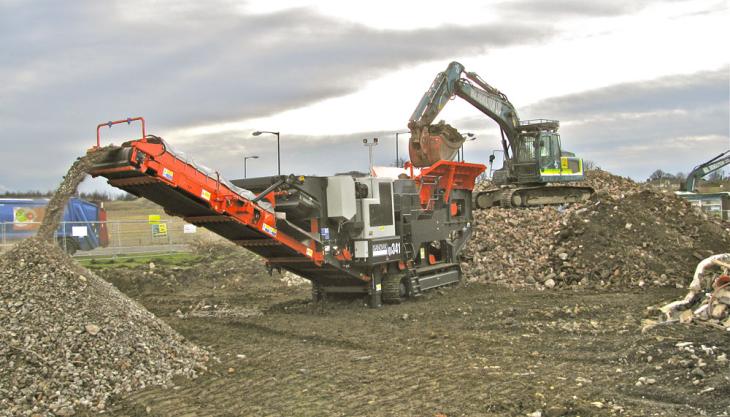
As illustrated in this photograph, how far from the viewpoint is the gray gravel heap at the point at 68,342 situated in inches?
277

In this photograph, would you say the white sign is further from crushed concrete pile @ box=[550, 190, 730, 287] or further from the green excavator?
crushed concrete pile @ box=[550, 190, 730, 287]

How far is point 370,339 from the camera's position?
1001 cm

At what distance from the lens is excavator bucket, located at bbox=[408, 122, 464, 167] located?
58.6 feet

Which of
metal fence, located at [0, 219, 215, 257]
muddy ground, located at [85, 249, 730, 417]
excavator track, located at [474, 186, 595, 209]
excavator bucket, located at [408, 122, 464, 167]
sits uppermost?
excavator bucket, located at [408, 122, 464, 167]

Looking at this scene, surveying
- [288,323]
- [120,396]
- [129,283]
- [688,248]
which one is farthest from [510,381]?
[129,283]

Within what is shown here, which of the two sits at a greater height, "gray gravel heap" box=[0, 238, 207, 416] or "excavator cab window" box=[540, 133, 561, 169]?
"excavator cab window" box=[540, 133, 561, 169]

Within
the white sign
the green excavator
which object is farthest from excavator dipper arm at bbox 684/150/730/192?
the white sign

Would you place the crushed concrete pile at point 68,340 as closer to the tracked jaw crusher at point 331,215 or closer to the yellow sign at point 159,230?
the tracked jaw crusher at point 331,215

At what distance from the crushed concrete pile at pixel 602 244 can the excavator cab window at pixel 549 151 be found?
4532 millimetres

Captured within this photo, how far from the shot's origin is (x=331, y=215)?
1197 centimetres

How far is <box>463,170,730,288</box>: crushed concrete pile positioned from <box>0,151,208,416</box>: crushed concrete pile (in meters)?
8.98

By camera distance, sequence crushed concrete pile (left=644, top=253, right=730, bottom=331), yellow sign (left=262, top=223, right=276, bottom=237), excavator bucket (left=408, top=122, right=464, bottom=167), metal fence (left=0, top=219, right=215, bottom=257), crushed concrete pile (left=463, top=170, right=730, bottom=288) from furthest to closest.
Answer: metal fence (left=0, top=219, right=215, bottom=257), excavator bucket (left=408, top=122, right=464, bottom=167), crushed concrete pile (left=463, top=170, right=730, bottom=288), yellow sign (left=262, top=223, right=276, bottom=237), crushed concrete pile (left=644, top=253, right=730, bottom=331)

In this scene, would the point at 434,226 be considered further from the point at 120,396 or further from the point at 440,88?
the point at 120,396

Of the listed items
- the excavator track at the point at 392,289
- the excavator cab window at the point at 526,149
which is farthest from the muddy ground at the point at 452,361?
the excavator cab window at the point at 526,149
